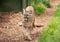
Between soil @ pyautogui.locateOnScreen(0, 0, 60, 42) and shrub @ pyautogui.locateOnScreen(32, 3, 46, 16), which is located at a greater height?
shrub @ pyautogui.locateOnScreen(32, 3, 46, 16)

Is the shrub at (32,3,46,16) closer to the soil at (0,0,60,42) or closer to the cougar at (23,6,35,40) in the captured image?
the soil at (0,0,60,42)

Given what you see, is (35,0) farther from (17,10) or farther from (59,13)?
(59,13)

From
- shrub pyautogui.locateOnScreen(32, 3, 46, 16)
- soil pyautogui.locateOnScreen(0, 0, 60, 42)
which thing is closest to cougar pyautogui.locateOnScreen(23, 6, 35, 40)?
soil pyautogui.locateOnScreen(0, 0, 60, 42)

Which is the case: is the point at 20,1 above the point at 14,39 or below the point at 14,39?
above

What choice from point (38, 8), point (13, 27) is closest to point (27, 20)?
point (13, 27)

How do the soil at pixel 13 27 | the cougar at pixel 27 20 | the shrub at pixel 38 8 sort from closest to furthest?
the cougar at pixel 27 20 → the soil at pixel 13 27 → the shrub at pixel 38 8

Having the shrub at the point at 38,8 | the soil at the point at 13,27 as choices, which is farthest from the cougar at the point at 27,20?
the shrub at the point at 38,8

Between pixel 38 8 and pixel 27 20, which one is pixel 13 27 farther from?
pixel 38 8

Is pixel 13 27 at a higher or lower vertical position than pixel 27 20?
lower

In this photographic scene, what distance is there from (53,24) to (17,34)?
1301 mm

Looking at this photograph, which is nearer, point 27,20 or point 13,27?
point 27,20

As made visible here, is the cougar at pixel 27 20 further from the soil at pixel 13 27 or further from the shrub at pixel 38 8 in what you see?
the shrub at pixel 38 8

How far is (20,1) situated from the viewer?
34.3ft

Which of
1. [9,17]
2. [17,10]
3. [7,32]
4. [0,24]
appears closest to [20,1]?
[17,10]
